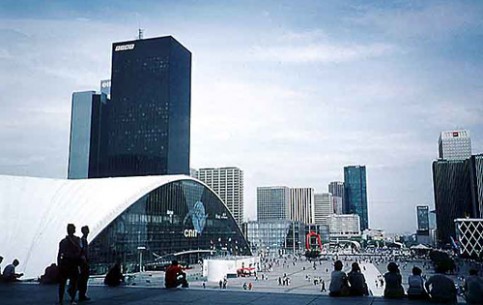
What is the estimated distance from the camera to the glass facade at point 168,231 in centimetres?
5100

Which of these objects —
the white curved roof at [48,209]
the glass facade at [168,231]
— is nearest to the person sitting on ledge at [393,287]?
the white curved roof at [48,209]

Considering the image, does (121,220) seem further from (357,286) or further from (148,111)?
(148,111)

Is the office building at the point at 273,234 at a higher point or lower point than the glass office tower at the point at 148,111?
lower

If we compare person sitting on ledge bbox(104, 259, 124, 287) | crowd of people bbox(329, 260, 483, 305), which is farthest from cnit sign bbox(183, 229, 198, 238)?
crowd of people bbox(329, 260, 483, 305)

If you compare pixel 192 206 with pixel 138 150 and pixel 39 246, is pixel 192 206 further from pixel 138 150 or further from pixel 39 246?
pixel 138 150

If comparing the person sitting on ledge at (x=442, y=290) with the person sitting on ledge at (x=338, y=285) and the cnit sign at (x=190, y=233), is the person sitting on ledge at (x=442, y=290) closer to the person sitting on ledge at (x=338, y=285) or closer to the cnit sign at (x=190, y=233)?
the person sitting on ledge at (x=338, y=285)

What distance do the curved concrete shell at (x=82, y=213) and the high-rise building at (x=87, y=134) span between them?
11823 cm

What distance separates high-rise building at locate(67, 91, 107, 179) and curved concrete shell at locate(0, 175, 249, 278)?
118 meters

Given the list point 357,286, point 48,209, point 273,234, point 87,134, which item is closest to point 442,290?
point 357,286

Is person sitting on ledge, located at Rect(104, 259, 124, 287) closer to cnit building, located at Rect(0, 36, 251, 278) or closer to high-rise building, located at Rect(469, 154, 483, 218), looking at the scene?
cnit building, located at Rect(0, 36, 251, 278)

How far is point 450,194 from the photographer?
185 m

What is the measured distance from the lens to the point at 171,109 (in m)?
166

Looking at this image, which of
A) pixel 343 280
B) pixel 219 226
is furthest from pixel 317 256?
pixel 343 280

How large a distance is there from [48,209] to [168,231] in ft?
58.0
